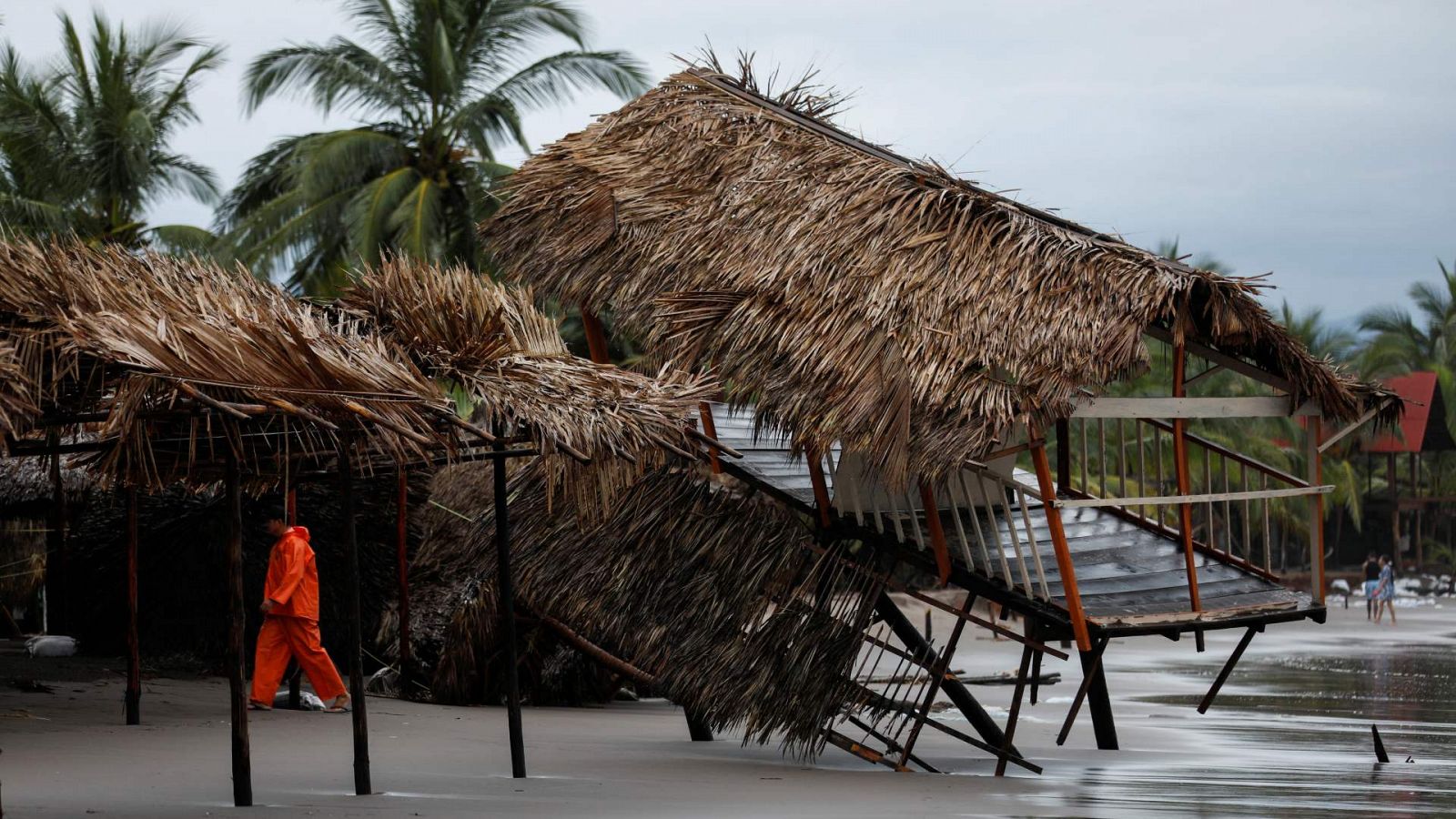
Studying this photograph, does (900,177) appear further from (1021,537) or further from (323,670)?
(323,670)

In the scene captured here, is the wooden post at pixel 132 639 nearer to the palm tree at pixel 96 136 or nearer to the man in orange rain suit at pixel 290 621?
the man in orange rain suit at pixel 290 621

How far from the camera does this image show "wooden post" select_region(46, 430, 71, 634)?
1347 centimetres

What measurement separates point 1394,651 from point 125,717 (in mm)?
20061

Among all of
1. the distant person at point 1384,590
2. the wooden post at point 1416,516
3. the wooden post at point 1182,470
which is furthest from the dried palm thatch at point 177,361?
the wooden post at point 1416,516

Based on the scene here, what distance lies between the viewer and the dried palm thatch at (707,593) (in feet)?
31.2

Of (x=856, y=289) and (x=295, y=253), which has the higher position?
(x=295, y=253)

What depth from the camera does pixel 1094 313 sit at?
29.3 feet

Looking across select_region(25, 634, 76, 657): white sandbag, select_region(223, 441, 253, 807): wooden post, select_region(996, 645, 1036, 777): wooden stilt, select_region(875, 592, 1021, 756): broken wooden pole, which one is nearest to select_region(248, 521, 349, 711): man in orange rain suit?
select_region(223, 441, 253, 807): wooden post

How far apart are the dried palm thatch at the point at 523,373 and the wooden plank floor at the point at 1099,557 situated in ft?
5.33

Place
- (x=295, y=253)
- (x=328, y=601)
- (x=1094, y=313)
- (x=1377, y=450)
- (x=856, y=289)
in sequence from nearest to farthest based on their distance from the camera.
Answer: (x=1094, y=313) < (x=856, y=289) < (x=328, y=601) < (x=295, y=253) < (x=1377, y=450)

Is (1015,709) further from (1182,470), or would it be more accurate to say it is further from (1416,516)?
(1416,516)

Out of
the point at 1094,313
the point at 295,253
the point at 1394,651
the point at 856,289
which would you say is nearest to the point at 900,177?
the point at 856,289

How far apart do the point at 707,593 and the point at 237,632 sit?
3.77 m

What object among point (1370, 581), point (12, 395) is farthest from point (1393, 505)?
point (12, 395)
